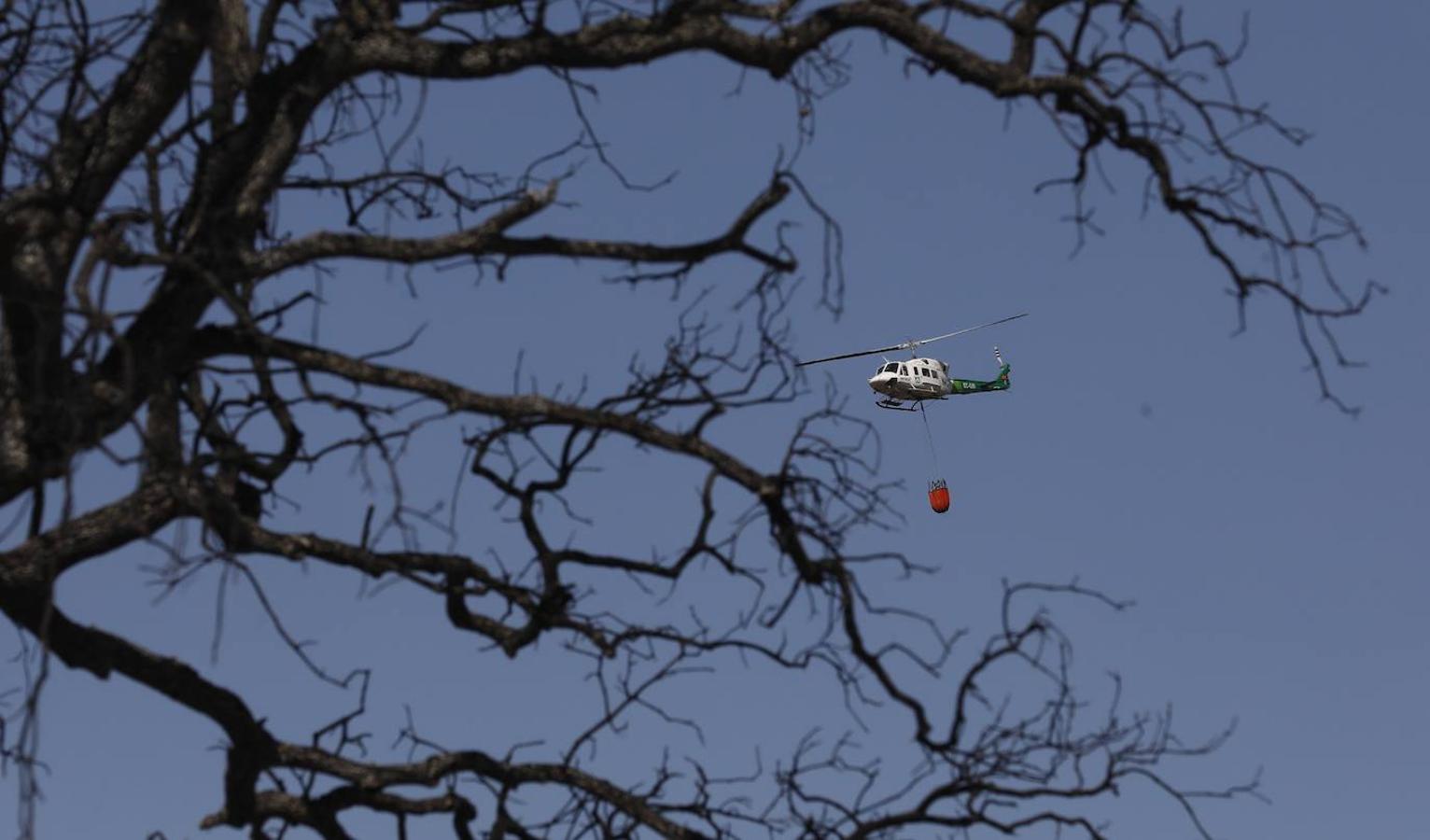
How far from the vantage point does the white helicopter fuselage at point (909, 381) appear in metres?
27.8

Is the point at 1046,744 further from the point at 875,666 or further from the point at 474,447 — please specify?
the point at 474,447

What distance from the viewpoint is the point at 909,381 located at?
1094 inches

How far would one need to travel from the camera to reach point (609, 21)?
6730 mm

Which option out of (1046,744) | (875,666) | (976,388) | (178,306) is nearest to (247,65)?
(178,306)

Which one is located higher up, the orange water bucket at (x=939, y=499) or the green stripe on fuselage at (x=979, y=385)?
the green stripe on fuselage at (x=979, y=385)

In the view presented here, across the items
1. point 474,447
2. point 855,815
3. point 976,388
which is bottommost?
point 855,815

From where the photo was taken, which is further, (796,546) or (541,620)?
(541,620)

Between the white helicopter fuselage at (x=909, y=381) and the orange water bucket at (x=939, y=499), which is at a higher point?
the white helicopter fuselage at (x=909, y=381)

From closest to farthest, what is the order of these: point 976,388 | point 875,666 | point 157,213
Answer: point 157,213 < point 875,666 < point 976,388

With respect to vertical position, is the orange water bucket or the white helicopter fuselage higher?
the white helicopter fuselage

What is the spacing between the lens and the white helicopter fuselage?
1094 inches

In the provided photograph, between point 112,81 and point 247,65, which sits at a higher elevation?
point 247,65

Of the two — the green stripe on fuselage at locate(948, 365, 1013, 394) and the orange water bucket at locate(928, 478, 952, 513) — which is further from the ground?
the green stripe on fuselage at locate(948, 365, 1013, 394)

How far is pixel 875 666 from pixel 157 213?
2.78m
